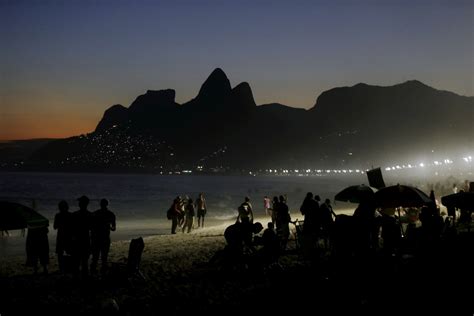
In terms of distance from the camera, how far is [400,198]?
10.1m

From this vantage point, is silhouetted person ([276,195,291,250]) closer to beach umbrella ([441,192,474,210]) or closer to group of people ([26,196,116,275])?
beach umbrella ([441,192,474,210])

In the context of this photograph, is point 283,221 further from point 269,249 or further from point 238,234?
point 238,234

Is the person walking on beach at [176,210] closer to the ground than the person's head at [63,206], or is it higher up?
closer to the ground

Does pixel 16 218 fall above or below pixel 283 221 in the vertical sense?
above

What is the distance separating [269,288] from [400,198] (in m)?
3.82

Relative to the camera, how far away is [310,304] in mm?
7074

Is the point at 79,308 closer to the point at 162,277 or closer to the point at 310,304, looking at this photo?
the point at 162,277

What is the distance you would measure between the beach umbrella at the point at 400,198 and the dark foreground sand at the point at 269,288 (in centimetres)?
116

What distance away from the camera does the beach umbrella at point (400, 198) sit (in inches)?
398

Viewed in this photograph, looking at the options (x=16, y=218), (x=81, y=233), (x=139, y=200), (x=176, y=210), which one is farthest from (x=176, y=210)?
(x=139, y=200)

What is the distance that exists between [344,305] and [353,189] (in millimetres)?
4983

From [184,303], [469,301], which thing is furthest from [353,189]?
[184,303]

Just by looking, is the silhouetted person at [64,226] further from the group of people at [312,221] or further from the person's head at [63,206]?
the group of people at [312,221]

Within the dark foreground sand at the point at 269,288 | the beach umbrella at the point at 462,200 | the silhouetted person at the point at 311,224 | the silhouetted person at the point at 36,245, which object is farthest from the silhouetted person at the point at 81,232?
the beach umbrella at the point at 462,200
